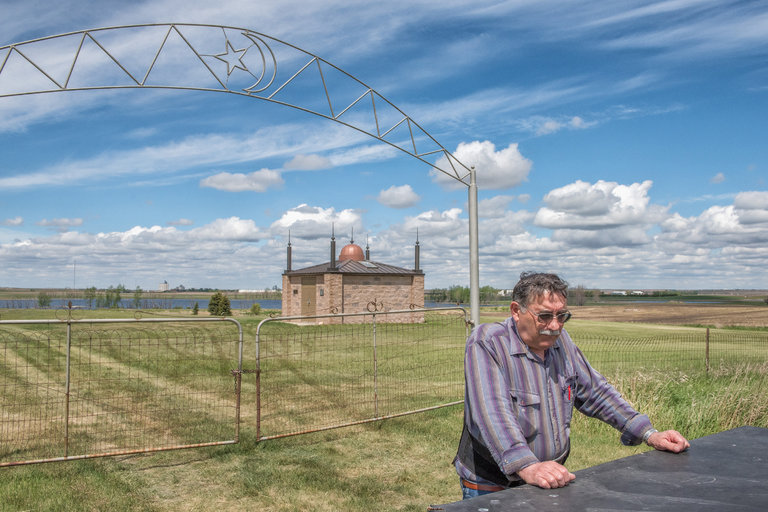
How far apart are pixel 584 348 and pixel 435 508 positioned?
64.0ft

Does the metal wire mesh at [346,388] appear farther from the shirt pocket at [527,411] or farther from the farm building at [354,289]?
the farm building at [354,289]

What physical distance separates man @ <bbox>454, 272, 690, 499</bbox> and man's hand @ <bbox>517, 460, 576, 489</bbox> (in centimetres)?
31

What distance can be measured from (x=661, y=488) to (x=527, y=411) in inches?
31.4

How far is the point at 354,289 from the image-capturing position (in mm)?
31844

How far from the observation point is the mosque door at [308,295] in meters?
32.7

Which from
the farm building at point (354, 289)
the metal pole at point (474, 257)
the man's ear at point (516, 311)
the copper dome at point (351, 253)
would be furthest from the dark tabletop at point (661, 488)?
the copper dome at point (351, 253)

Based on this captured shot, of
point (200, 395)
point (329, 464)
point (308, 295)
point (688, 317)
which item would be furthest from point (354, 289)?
point (688, 317)

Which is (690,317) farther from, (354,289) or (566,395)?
(566,395)

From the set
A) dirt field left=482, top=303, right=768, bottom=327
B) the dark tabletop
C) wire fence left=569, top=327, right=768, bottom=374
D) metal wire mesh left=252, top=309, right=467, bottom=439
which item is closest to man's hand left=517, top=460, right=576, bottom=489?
the dark tabletop

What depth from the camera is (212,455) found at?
724 cm

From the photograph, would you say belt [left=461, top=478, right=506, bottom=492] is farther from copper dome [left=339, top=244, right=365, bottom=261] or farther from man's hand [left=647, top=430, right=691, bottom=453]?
copper dome [left=339, top=244, right=365, bottom=261]

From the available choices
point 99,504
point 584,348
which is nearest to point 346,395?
point 99,504

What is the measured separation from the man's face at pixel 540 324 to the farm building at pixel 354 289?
26.6m

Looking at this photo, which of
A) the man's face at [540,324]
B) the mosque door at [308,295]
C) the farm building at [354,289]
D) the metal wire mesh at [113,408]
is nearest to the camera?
the man's face at [540,324]
